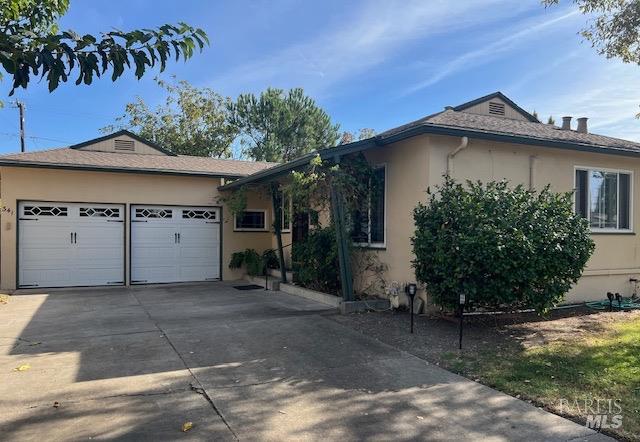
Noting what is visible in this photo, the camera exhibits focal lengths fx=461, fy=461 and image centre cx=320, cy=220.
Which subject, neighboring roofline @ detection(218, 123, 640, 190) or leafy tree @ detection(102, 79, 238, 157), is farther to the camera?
leafy tree @ detection(102, 79, 238, 157)

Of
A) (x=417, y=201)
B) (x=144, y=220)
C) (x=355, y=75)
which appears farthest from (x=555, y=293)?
(x=355, y=75)

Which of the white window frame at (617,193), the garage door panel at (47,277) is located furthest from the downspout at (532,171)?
the garage door panel at (47,277)

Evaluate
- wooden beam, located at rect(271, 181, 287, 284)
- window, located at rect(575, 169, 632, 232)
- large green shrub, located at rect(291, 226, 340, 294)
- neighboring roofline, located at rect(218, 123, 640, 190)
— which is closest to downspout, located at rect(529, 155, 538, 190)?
neighboring roofline, located at rect(218, 123, 640, 190)

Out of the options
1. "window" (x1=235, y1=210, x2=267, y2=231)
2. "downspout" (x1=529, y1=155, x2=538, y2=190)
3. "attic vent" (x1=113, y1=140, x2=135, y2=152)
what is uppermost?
"attic vent" (x1=113, y1=140, x2=135, y2=152)

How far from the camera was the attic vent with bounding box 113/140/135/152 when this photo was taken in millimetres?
15406

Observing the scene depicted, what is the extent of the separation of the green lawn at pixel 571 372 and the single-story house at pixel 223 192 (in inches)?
113

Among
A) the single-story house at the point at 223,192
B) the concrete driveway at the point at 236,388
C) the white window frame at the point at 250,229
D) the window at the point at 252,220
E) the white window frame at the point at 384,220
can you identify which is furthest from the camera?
the window at the point at 252,220

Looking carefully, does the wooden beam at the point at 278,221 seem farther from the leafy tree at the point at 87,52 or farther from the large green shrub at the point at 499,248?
the leafy tree at the point at 87,52

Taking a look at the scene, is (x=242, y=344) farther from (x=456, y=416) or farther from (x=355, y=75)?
(x=355, y=75)

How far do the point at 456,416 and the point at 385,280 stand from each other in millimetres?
4965

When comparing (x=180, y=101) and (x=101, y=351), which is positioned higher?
(x=180, y=101)

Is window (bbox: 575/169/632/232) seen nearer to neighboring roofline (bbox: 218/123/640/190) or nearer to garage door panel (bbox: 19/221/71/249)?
neighboring roofline (bbox: 218/123/640/190)

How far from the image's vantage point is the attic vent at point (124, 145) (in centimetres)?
1541

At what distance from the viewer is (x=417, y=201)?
8164 millimetres
